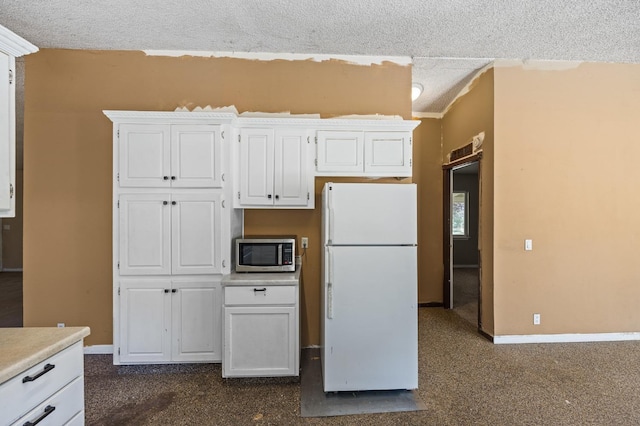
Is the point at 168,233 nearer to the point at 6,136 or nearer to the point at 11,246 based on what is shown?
the point at 6,136

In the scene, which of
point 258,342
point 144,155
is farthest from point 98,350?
point 144,155

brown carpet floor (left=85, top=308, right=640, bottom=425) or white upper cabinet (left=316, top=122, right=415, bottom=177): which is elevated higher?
white upper cabinet (left=316, top=122, right=415, bottom=177)

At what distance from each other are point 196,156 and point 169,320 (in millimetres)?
1437

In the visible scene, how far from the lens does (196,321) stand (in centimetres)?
251

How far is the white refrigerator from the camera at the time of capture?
2.18 m

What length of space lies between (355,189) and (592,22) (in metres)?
2.49

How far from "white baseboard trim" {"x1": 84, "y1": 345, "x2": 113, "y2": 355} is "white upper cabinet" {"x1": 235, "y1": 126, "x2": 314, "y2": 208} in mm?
1937

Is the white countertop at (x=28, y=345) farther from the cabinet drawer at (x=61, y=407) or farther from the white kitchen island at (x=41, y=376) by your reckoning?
the cabinet drawer at (x=61, y=407)

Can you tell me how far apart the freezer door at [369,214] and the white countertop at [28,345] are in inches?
61.0

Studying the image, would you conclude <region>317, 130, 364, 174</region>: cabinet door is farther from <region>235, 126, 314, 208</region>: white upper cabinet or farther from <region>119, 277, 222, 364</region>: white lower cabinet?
<region>119, 277, 222, 364</region>: white lower cabinet

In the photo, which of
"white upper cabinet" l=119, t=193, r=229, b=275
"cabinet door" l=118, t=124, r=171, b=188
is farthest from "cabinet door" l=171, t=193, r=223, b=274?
"cabinet door" l=118, t=124, r=171, b=188

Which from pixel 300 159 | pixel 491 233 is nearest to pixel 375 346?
pixel 300 159

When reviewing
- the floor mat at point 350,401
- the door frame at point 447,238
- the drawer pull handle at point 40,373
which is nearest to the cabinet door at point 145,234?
the drawer pull handle at point 40,373

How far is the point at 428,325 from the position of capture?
357 cm
